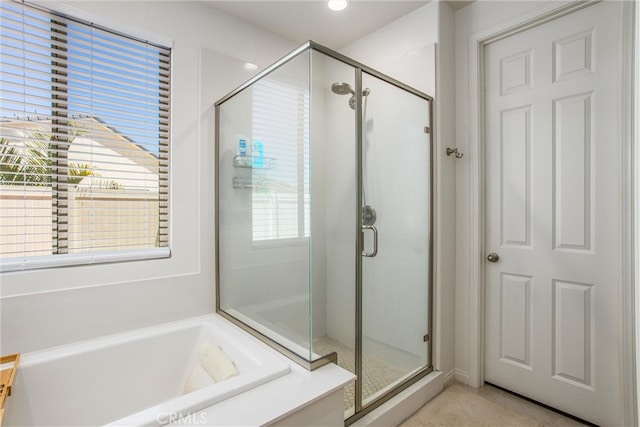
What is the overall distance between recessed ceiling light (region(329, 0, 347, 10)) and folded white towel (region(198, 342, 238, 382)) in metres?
2.17

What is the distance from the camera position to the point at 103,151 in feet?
5.57

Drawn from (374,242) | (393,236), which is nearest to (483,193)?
(393,236)

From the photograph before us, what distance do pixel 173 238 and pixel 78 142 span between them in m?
0.70

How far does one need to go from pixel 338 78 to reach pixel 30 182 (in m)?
1.60

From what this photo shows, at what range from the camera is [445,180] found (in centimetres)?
200

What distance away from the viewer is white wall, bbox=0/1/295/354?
4.83 ft

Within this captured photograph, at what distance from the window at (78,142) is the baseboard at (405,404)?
1.48 m

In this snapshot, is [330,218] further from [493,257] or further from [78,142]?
[78,142]

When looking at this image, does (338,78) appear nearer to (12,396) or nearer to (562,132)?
(562,132)

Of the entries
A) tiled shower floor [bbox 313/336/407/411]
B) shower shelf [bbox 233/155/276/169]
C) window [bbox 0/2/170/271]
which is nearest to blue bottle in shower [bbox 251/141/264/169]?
shower shelf [bbox 233/155/276/169]

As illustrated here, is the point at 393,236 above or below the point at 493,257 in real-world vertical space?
above

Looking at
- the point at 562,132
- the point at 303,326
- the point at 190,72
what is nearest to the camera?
the point at 303,326

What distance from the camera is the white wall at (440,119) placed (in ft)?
6.43

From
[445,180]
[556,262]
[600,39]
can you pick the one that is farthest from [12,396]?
[600,39]
